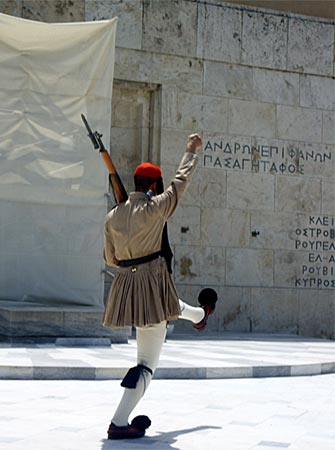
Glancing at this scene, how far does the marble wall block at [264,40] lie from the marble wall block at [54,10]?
284 cm

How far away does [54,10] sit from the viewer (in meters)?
14.0

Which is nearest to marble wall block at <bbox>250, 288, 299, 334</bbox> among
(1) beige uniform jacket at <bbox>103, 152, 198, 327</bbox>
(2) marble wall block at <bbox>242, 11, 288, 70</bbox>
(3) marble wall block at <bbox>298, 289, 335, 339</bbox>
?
(3) marble wall block at <bbox>298, 289, 335, 339</bbox>

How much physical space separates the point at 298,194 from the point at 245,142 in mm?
1304

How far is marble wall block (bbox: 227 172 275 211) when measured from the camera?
14.9 m

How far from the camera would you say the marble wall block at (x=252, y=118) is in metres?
15.0

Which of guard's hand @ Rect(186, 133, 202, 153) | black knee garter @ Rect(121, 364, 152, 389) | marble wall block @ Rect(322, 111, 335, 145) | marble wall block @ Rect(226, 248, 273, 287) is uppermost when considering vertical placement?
marble wall block @ Rect(322, 111, 335, 145)

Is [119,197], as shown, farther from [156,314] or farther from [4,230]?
[4,230]

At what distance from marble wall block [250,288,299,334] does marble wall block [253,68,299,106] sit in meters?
3.22

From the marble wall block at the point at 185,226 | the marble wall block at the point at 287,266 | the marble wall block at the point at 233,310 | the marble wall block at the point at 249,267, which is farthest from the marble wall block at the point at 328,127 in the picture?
the marble wall block at the point at 233,310

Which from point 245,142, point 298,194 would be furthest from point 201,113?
point 298,194

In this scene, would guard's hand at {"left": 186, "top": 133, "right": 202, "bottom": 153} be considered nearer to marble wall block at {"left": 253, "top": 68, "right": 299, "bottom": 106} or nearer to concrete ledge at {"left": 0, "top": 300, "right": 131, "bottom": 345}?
concrete ledge at {"left": 0, "top": 300, "right": 131, "bottom": 345}

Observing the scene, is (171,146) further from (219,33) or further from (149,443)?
(149,443)

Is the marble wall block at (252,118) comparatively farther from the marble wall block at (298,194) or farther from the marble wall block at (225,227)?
the marble wall block at (225,227)


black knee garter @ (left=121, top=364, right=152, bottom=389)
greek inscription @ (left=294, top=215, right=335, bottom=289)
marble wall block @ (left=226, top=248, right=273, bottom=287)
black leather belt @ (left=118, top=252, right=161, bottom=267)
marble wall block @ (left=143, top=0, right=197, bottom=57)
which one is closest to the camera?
black knee garter @ (left=121, top=364, right=152, bottom=389)
